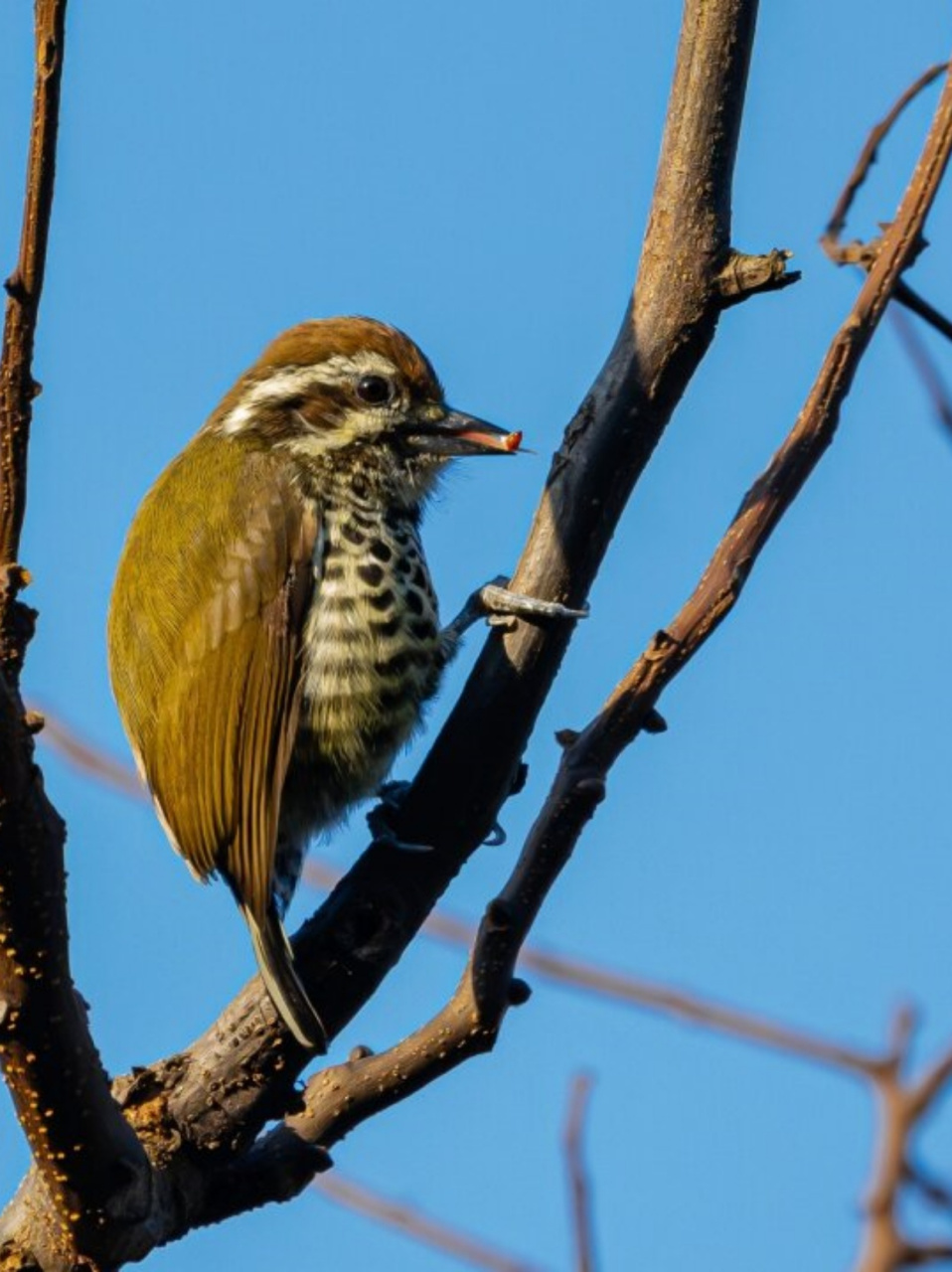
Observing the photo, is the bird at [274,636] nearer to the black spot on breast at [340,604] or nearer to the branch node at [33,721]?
the black spot on breast at [340,604]

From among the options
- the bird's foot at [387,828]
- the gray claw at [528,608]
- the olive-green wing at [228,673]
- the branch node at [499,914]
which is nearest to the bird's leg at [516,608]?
the gray claw at [528,608]

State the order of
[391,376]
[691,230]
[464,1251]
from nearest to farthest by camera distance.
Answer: [464,1251]
[691,230]
[391,376]

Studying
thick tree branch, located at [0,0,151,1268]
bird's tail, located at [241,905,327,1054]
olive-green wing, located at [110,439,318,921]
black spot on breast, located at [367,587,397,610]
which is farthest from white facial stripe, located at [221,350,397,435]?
thick tree branch, located at [0,0,151,1268]

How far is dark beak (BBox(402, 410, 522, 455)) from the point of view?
5.36m

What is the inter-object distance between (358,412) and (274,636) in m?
0.91

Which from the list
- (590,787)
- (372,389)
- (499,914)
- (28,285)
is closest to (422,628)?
(372,389)

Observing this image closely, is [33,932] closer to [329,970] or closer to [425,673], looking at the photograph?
[329,970]

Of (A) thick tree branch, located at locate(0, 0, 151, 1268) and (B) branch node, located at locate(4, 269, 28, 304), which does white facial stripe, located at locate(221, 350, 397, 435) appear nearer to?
(A) thick tree branch, located at locate(0, 0, 151, 1268)

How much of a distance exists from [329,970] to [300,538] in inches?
57.1

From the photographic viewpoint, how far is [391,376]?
5523 millimetres

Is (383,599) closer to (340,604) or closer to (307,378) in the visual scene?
(340,604)

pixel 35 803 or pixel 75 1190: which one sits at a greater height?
pixel 35 803

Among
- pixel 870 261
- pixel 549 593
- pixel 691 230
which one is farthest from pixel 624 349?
pixel 870 261

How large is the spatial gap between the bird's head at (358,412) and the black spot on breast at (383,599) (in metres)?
0.56
